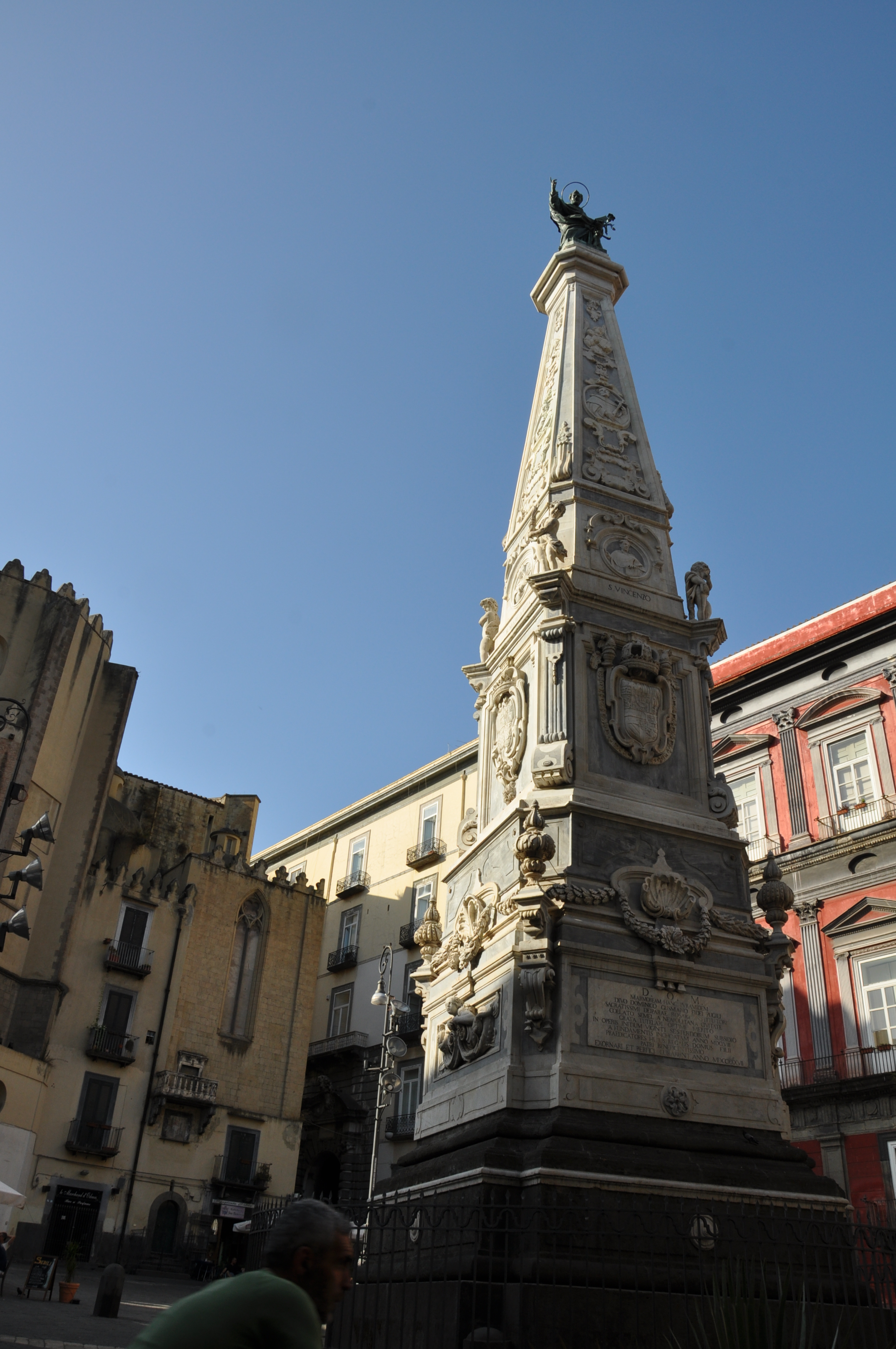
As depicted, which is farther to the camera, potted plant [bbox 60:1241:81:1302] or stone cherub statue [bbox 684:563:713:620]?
potted plant [bbox 60:1241:81:1302]

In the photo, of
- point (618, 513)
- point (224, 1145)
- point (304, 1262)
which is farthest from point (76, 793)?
point (304, 1262)

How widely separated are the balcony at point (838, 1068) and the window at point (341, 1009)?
54.5 feet

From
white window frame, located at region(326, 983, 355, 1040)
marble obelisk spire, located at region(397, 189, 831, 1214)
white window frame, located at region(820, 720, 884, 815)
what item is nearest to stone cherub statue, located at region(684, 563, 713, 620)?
marble obelisk spire, located at region(397, 189, 831, 1214)

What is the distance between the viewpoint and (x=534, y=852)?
10.0 m

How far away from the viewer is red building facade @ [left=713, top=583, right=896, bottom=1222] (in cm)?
2105

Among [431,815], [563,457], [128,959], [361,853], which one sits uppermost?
[431,815]

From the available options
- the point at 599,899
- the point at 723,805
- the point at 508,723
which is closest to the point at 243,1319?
the point at 599,899

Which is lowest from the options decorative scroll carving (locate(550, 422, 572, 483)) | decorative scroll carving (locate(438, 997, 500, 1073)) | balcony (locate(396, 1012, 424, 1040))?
decorative scroll carving (locate(438, 997, 500, 1073))

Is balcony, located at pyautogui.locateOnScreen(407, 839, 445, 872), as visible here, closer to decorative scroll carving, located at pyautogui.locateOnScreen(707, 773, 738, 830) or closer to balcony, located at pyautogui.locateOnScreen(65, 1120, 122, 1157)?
balcony, located at pyautogui.locateOnScreen(65, 1120, 122, 1157)

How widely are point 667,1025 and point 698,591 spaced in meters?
5.43

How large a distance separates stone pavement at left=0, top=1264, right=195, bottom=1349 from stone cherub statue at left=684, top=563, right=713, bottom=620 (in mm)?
8810

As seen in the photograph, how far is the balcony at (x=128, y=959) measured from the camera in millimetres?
28547

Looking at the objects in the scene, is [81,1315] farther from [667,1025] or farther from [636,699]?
[636,699]

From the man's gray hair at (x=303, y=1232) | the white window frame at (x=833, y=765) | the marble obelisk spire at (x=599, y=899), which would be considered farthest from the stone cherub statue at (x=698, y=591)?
the white window frame at (x=833, y=765)
